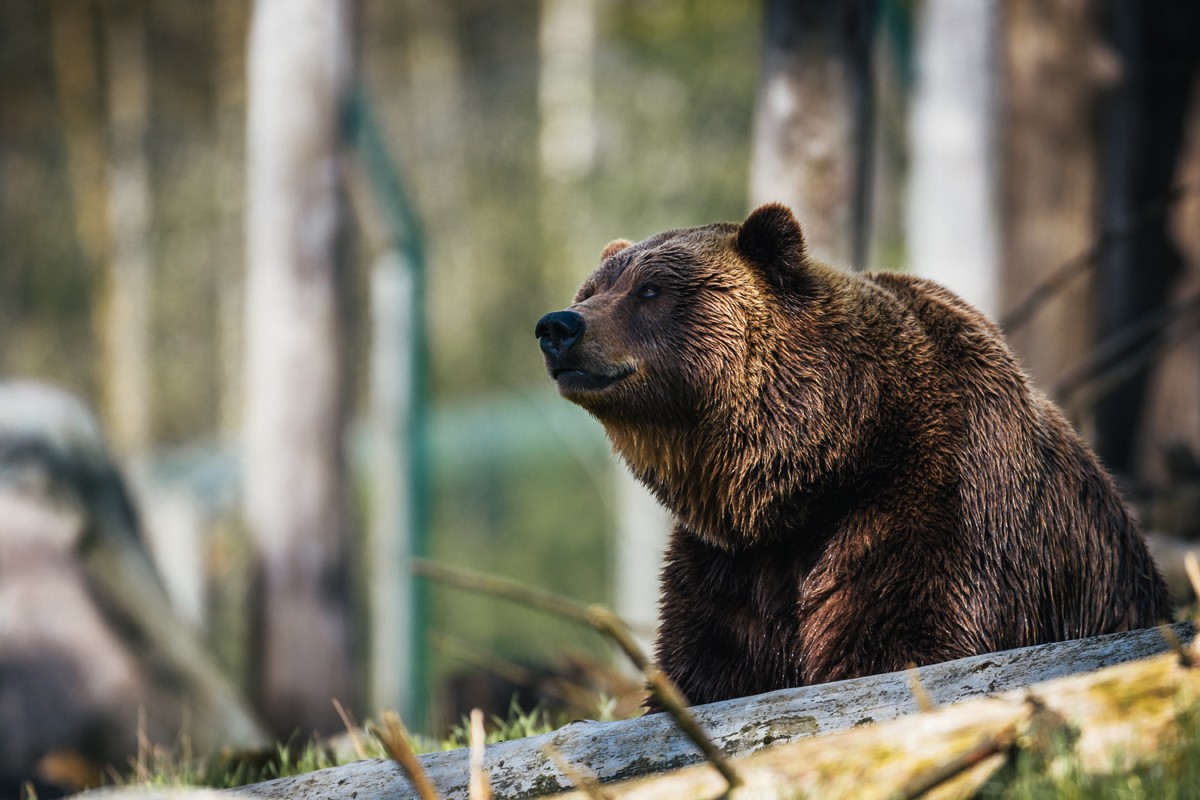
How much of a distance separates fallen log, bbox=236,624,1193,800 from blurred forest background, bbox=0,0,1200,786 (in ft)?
8.18

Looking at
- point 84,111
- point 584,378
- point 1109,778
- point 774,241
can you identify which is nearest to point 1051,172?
point 774,241

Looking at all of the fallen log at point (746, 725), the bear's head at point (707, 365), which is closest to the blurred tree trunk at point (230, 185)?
the bear's head at point (707, 365)

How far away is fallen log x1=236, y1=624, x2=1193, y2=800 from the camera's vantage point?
2.51 metres

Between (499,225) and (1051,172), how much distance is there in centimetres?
1233

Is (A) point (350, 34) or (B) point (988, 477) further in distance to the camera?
(A) point (350, 34)

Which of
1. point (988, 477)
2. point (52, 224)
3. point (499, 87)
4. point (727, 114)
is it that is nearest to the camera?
point (988, 477)

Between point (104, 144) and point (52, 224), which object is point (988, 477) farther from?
point (52, 224)

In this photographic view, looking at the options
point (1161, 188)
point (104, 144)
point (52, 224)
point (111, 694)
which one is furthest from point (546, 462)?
point (111, 694)

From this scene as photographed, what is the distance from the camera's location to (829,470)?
3193 mm

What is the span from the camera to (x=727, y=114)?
46.4ft

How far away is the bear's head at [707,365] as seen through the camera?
3.25 meters

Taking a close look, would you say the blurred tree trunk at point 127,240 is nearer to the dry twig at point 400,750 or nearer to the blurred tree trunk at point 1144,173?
the blurred tree trunk at point 1144,173

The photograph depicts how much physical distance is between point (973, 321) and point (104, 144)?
17195 mm

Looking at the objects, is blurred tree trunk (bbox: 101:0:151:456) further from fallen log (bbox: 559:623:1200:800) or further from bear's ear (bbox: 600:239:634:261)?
fallen log (bbox: 559:623:1200:800)
